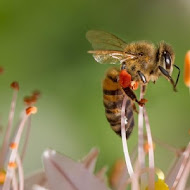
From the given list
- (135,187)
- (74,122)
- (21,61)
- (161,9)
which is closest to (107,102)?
(135,187)

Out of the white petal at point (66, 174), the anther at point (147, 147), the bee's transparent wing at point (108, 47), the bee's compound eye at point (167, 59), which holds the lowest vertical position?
the white petal at point (66, 174)

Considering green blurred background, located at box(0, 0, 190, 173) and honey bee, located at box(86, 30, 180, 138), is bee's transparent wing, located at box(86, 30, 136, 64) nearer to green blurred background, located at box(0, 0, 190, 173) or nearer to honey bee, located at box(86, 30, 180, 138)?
honey bee, located at box(86, 30, 180, 138)

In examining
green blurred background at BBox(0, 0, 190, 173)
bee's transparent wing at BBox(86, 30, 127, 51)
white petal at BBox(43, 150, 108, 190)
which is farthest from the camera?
green blurred background at BBox(0, 0, 190, 173)

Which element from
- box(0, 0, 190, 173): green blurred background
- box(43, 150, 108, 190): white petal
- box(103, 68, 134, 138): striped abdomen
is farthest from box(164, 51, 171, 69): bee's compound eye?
box(0, 0, 190, 173): green blurred background

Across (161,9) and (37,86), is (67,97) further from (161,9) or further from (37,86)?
(161,9)

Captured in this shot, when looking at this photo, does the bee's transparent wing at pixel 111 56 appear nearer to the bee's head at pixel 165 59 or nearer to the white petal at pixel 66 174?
the bee's head at pixel 165 59

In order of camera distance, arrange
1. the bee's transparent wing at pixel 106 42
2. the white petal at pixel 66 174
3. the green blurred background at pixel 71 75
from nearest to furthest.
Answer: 1. the white petal at pixel 66 174
2. the bee's transparent wing at pixel 106 42
3. the green blurred background at pixel 71 75

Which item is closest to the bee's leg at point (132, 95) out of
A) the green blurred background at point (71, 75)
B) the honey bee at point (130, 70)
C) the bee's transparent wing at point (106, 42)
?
the honey bee at point (130, 70)

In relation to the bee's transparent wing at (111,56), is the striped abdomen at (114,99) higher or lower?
lower

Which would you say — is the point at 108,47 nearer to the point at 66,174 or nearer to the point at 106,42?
the point at 106,42
